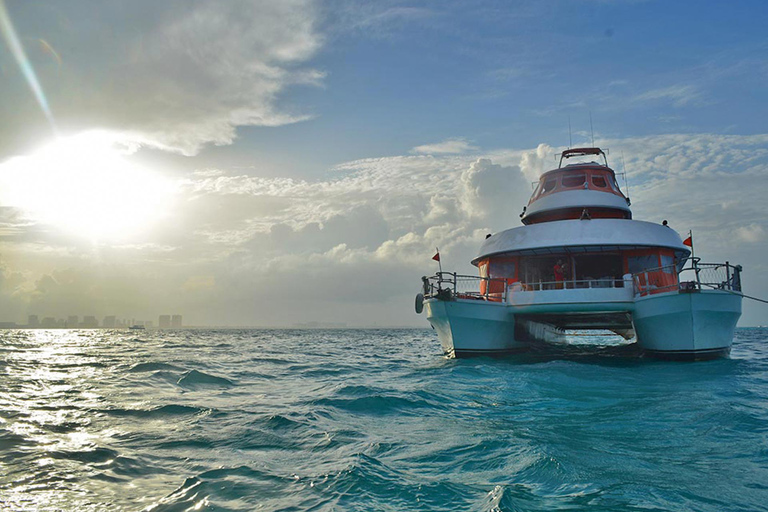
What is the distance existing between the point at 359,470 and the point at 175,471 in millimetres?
2159

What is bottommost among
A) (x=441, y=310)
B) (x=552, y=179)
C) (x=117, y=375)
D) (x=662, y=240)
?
(x=117, y=375)

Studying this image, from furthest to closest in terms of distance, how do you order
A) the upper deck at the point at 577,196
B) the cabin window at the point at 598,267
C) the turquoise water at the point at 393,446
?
1. the upper deck at the point at 577,196
2. the cabin window at the point at 598,267
3. the turquoise water at the point at 393,446

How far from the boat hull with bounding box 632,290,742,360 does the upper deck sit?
5516 millimetres

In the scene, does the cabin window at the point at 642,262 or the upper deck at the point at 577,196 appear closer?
the cabin window at the point at 642,262

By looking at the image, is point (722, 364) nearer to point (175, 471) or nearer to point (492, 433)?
point (492, 433)

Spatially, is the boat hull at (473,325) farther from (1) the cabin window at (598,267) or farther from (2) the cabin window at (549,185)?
(2) the cabin window at (549,185)

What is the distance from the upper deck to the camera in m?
21.8

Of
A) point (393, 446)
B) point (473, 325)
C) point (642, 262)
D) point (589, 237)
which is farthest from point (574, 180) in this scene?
point (393, 446)

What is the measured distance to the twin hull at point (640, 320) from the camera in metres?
16.4

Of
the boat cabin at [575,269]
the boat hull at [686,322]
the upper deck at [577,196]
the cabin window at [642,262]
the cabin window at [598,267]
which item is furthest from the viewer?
the upper deck at [577,196]

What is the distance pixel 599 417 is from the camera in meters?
8.62

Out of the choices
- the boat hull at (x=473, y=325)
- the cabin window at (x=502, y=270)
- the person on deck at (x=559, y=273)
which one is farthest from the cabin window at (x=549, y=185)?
the boat hull at (x=473, y=325)

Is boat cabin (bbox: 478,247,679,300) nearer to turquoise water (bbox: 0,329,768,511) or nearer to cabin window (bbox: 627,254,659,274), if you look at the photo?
cabin window (bbox: 627,254,659,274)

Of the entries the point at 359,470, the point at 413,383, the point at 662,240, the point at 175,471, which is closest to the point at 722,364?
the point at 662,240
